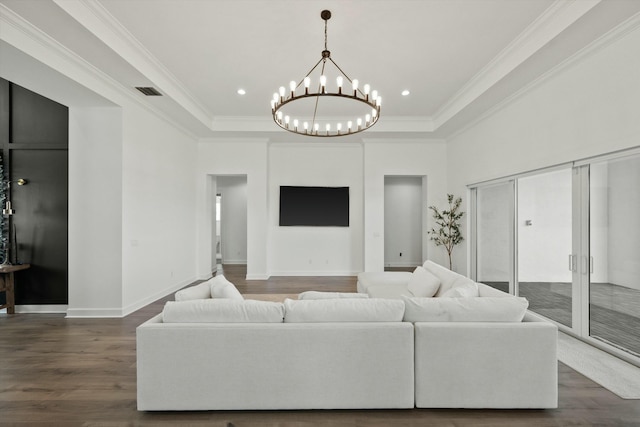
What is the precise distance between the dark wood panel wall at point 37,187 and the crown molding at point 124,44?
1614 mm

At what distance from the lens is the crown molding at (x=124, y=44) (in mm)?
2924

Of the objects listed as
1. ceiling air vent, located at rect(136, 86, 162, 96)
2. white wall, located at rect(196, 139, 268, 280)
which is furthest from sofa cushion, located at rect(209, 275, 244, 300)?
white wall, located at rect(196, 139, 268, 280)

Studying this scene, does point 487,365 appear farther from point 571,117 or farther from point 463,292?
point 571,117

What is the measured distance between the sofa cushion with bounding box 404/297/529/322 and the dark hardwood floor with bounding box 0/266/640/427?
0.67m

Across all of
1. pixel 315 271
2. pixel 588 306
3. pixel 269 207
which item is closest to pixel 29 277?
pixel 269 207

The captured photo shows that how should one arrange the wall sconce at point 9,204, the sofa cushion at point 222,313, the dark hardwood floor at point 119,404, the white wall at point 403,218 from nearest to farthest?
1. the dark hardwood floor at point 119,404
2. the sofa cushion at point 222,313
3. the wall sconce at point 9,204
4. the white wall at point 403,218

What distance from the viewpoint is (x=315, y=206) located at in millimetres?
7512

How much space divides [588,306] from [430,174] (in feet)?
13.8

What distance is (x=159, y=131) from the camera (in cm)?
548

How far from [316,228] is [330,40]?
463 cm

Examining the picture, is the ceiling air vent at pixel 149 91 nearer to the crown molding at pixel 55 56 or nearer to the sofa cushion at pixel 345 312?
the crown molding at pixel 55 56

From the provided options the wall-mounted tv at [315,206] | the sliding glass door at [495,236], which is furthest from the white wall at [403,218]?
the sliding glass door at [495,236]

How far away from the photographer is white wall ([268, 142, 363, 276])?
24.7ft

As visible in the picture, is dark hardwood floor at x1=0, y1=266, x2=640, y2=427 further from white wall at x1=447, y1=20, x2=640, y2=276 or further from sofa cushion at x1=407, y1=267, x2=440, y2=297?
white wall at x1=447, y1=20, x2=640, y2=276
